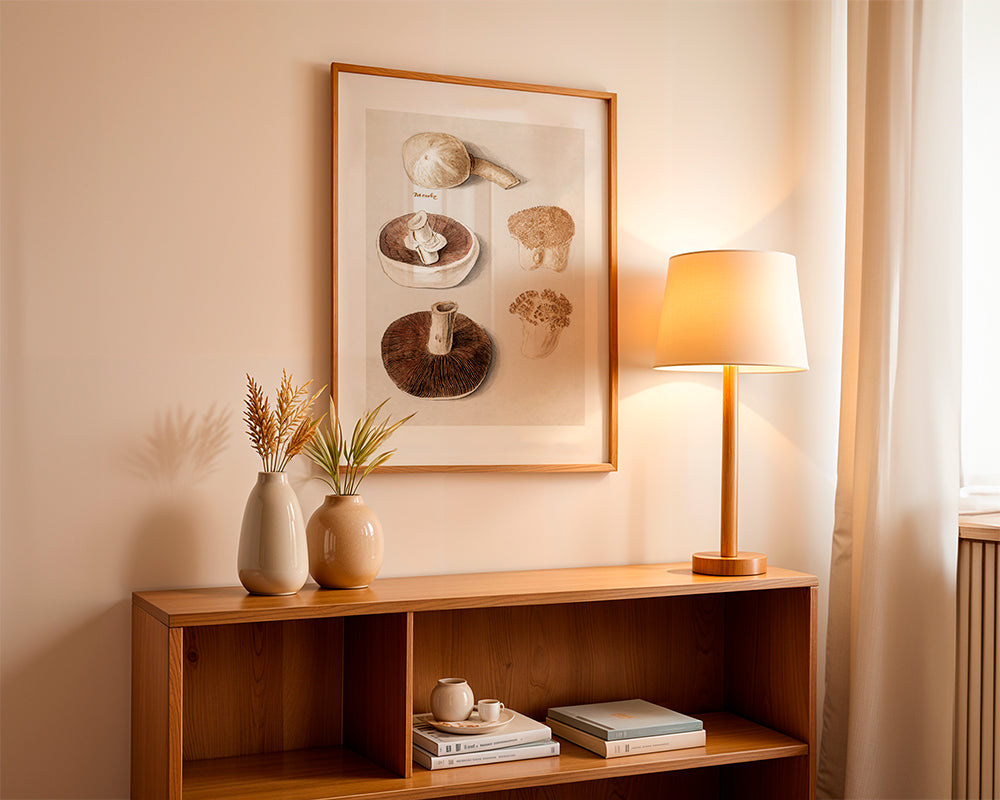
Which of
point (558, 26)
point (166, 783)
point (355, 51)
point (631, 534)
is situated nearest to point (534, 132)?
point (558, 26)

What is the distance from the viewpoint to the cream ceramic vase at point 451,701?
6.11 feet

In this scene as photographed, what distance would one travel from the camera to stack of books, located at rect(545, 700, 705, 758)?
1.90m

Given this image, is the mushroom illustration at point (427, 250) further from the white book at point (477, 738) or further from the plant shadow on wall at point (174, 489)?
the white book at point (477, 738)

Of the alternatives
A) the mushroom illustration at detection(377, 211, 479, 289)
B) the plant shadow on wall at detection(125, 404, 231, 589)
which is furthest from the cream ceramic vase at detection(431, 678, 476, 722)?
the mushroom illustration at detection(377, 211, 479, 289)

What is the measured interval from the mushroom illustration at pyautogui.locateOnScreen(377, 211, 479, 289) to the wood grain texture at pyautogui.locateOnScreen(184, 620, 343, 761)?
0.71 meters

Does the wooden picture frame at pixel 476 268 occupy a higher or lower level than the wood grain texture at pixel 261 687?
higher

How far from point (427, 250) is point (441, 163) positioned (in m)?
0.19

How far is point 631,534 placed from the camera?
225 cm

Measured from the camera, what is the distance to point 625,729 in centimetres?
192

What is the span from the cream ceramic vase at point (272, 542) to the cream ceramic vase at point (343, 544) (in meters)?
0.04

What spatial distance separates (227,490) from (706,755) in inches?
41.4

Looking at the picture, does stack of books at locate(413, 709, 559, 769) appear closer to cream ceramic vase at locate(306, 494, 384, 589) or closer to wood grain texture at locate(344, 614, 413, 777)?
wood grain texture at locate(344, 614, 413, 777)

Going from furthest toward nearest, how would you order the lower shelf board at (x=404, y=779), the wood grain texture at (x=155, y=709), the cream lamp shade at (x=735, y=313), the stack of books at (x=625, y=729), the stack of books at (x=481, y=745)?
the cream lamp shade at (x=735, y=313) → the stack of books at (x=625, y=729) → the stack of books at (x=481, y=745) → the lower shelf board at (x=404, y=779) → the wood grain texture at (x=155, y=709)

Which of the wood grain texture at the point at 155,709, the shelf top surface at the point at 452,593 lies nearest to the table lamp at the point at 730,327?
the shelf top surface at the point at 452,593
